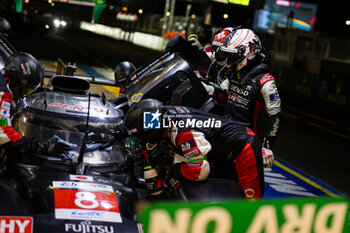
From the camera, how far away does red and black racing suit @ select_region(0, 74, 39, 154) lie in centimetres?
467

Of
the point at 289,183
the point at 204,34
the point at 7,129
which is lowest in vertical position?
the point at 289,183

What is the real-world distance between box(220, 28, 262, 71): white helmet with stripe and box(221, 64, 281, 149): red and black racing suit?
0.44ft

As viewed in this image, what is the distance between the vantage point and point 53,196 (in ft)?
14.9

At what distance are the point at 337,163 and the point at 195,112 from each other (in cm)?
642

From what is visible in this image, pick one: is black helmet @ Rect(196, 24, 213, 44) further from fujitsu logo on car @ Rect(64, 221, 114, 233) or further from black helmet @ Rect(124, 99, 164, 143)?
fujitsu logo on car @ Rect(64, 221, 114, 233)

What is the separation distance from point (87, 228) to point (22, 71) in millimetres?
1852

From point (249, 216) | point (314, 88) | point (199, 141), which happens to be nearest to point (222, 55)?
point (199, 141)

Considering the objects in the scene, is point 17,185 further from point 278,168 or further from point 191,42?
point 278,168

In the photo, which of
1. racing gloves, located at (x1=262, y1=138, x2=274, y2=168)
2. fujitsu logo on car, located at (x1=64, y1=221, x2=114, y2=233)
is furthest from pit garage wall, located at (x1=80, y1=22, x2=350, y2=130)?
fujitsu logo on car, located at (x1=64, y1=221, x2=114, y2=233)

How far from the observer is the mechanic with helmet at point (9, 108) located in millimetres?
4691

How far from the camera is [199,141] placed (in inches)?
185

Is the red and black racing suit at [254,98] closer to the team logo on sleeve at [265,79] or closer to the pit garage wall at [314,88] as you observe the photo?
the team logo on sleeve at [265,79]

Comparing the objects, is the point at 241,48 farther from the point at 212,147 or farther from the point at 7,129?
the point at 7,129

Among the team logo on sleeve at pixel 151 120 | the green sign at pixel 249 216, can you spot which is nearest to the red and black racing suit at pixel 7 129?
the team logo on sleeve at pixel 151 120
